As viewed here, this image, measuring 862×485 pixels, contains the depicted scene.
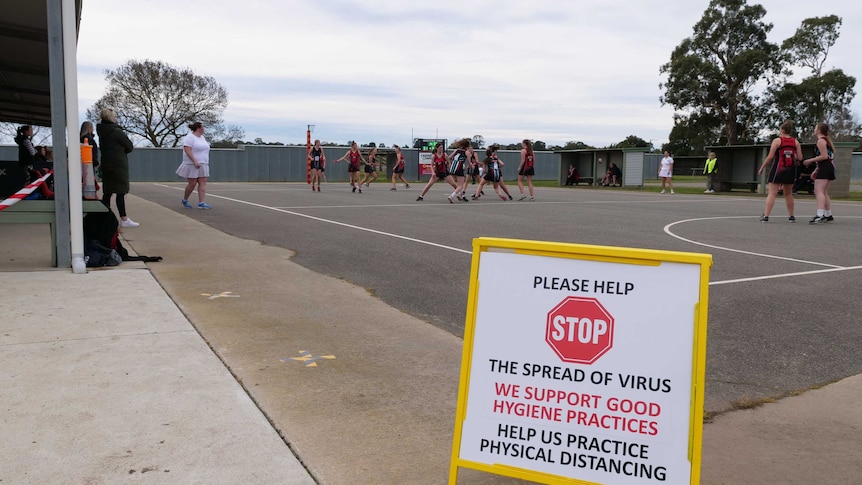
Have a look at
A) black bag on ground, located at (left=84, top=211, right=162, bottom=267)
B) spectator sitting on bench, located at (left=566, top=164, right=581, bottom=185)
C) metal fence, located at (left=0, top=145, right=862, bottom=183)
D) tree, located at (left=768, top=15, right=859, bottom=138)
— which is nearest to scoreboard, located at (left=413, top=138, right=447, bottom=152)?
metal fence, located at (left=0, top=145, right=862, bottom=183)

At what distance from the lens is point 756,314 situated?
18.8ft

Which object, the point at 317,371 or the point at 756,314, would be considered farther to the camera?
the point at 756,314

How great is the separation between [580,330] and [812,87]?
62903 millimetres

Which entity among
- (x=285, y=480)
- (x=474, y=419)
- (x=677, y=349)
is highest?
(x=677, y=349)

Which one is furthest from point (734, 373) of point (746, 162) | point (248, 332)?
point (746, 162)

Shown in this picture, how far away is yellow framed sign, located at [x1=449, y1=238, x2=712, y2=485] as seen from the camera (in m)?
2.47

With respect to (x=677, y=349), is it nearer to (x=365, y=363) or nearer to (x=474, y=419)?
(x=474, y=419)

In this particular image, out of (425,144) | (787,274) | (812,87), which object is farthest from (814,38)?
(787,274)

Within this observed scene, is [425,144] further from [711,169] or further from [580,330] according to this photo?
[580,330]

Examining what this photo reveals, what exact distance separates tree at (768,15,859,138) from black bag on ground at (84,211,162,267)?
57730 millimetres

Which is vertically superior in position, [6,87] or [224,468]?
[6,87]

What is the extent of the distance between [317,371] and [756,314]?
11.7 feet

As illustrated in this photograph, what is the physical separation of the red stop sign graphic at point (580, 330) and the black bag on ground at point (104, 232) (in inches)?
246

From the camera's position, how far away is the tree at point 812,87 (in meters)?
56.5
